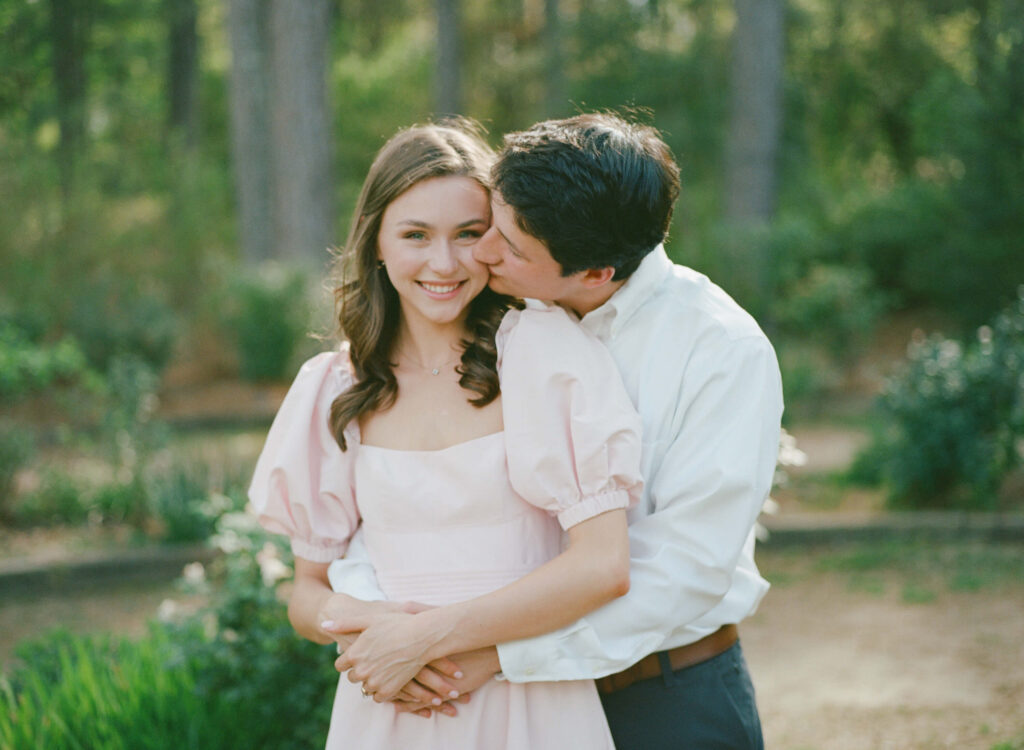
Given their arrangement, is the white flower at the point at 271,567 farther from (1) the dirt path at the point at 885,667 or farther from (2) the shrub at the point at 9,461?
(2) the shrub at the point at 9,461

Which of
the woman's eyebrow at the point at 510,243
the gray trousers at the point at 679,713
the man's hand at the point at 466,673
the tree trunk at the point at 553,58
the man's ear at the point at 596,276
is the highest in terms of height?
the tree trunk at the point at 553,58

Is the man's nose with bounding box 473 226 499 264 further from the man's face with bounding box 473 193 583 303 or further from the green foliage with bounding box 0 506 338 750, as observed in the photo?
the green foliage with bounding box 0 506 338 750

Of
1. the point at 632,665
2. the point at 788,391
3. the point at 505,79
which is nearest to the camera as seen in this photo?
the point at 632,665

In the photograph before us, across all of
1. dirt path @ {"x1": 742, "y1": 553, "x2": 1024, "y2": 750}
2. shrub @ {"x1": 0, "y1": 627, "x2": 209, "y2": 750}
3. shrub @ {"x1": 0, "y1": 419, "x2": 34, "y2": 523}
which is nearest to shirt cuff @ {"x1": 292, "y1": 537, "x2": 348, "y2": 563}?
shrub @ {"x1": 0, "y1": 627, "x2": 209, "y2": 750}

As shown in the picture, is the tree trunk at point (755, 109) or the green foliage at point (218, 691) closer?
the green foliage at point (218, 691)

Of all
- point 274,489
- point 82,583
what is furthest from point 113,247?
point 274,489

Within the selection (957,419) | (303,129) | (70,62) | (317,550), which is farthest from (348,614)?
(70,62)

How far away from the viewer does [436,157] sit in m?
2.32

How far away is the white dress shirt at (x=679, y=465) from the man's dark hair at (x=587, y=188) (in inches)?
6.1

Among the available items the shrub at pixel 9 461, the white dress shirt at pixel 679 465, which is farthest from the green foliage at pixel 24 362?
the white dress shirt at pixel 679 465

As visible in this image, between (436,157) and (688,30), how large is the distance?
21928 mm

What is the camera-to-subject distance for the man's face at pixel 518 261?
2133 millimetres

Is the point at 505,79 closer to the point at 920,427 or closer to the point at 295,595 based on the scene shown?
the point at 920,427

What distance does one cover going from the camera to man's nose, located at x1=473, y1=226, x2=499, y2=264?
2.22 meters
